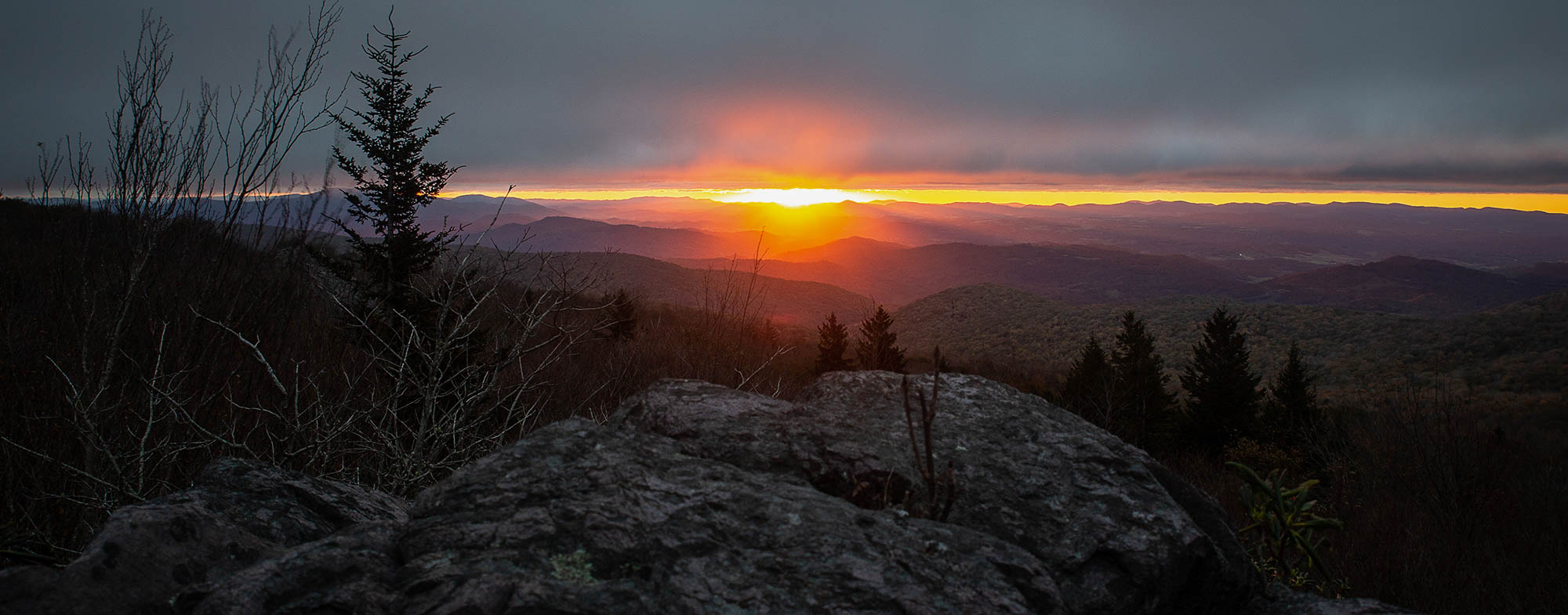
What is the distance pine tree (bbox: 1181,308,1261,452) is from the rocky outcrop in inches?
760

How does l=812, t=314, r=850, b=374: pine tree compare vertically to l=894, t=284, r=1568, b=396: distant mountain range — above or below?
above

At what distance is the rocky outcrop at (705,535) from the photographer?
1438mm

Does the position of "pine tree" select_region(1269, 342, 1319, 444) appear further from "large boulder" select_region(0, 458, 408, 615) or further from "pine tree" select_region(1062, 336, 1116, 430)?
"large boulder" select_region(0, 458, 408, 615)

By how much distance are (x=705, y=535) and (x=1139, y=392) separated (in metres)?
18.4

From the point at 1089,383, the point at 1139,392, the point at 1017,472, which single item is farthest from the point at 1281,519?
the point at 1089,383

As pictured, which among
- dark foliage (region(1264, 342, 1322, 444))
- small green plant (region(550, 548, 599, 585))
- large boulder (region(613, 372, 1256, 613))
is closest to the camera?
small green plant (region(550, 548, 599, 585))

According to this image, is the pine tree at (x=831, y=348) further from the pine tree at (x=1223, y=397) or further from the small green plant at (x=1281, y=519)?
the small green plant at (x=1281, y=519)

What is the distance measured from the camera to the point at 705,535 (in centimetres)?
162

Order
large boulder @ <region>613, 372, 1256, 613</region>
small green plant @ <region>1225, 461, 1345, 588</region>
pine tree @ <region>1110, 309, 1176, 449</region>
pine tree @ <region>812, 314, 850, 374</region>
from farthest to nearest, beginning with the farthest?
pine tree @ <region>812, 314, 850, 374</region> < pine tree @ <region>1110, 309, 1176, 449</region> < small green plant @ <region>1225, 461, 1345, 588</region> < large boulder @ <region>613, 372, 1256, 613</region>

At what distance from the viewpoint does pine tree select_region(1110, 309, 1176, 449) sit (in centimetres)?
1591

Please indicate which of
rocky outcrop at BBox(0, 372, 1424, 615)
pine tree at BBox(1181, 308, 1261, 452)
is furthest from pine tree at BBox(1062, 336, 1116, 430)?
rocky outcrop at BBox(0, 372, 1424, 615)

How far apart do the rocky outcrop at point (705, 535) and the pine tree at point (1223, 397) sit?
19.3 meters

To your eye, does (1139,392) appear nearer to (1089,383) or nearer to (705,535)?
(1089,383)

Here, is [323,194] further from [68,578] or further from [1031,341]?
[1031,341]
